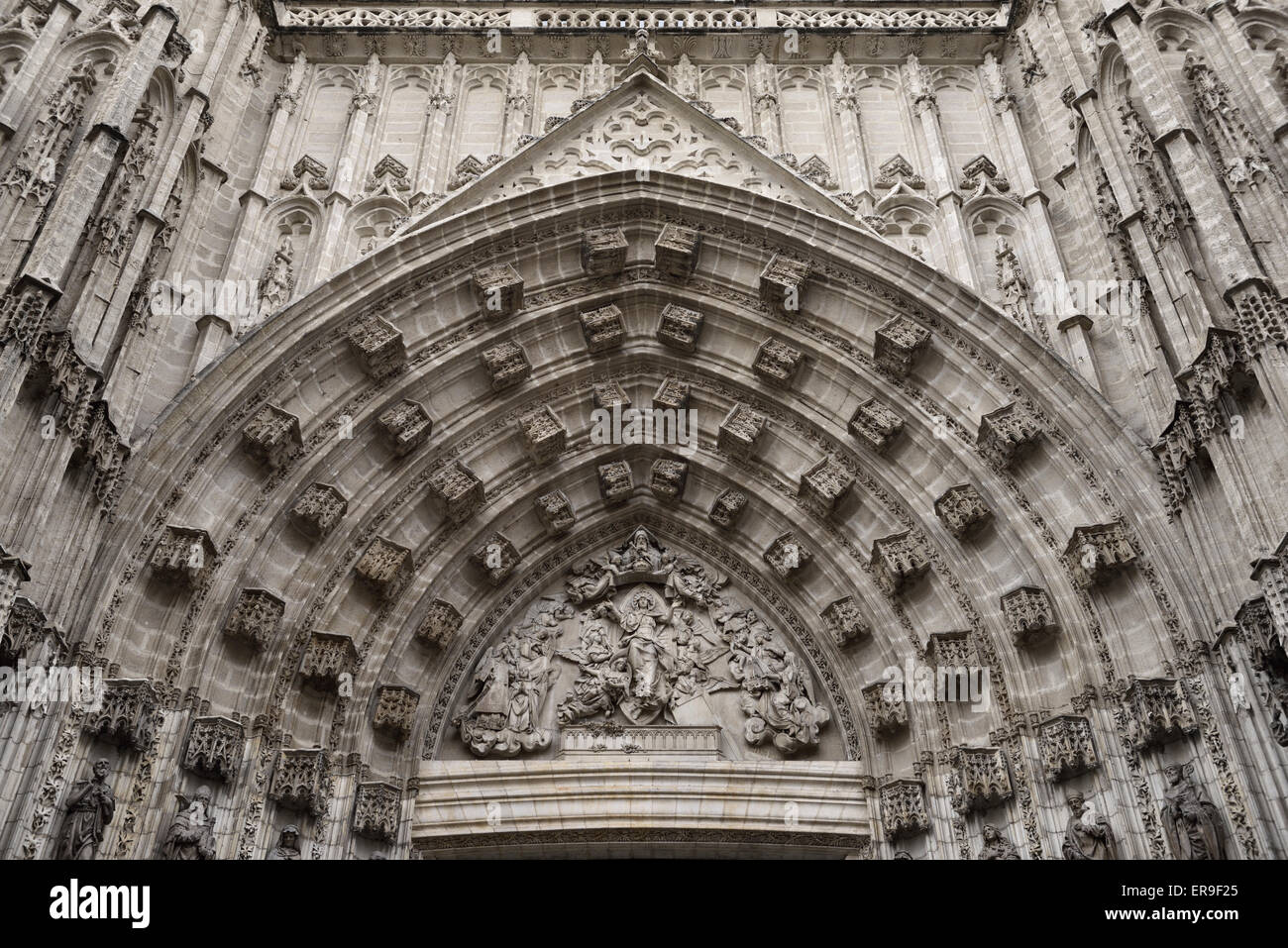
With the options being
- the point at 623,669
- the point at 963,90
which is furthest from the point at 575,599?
the point at 963,90

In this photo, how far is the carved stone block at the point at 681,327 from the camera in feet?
44.0

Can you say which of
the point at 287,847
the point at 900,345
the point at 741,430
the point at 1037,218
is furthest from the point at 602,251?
the point at 287,847

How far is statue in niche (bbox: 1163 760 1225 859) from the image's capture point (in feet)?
28.1

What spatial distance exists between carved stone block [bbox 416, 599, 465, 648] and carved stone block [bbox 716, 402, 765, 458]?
3.75 meters

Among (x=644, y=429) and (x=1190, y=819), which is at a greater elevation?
(x=644, y=429)

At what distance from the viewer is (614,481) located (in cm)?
1357

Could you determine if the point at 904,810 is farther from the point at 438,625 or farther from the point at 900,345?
the point at 438,625

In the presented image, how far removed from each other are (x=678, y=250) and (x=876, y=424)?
318cm

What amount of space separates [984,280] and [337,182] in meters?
7.77

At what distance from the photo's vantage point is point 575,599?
13211 mm

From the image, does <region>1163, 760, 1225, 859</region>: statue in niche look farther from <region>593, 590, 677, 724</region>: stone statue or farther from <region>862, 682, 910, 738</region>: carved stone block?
<region>593, 590, 677, 724</region>: stone statue

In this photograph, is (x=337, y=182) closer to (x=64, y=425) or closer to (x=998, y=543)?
(x=64, y=425)

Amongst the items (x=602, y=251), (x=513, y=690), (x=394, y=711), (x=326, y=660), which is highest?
(x=602, y=251)

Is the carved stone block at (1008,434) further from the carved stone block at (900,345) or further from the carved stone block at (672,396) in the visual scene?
the carved stone block at (672,396)
